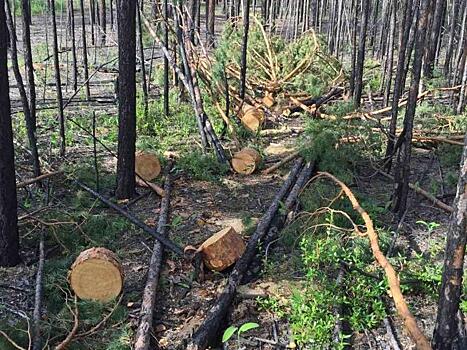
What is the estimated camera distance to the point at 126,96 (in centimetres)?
752

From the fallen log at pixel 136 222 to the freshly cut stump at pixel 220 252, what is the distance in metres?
0.40

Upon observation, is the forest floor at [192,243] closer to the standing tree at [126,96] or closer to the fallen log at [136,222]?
the fallen log at [136,222]

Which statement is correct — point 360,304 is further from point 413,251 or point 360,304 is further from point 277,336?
point 413,251

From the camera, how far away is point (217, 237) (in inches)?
222

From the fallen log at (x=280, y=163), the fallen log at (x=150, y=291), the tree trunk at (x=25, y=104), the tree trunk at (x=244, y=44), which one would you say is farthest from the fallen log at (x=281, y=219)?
the tree trunk at (x=244, y=44)

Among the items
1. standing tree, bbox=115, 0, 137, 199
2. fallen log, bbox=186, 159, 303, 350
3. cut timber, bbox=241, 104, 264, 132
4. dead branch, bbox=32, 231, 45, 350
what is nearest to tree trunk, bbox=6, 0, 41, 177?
standing tree, bbox=115, 0, 137, 199

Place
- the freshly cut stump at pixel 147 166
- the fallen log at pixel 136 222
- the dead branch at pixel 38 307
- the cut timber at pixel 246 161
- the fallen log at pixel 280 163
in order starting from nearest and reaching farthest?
the dead branch at pixel 38 307 < the fallen log at pixel 136 222 < the freshly cut stump at pixel 147 166 < the cut timber at pixel 246 161 < the fallen log at pixel 280 163

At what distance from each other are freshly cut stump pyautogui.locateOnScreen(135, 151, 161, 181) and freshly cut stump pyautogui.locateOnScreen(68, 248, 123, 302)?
3.43 meters

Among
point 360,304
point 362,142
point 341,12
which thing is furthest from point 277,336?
point 341,12

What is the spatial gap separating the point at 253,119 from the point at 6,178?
649cm

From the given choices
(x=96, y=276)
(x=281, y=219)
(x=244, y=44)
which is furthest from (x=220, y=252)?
(x=244, y=44)

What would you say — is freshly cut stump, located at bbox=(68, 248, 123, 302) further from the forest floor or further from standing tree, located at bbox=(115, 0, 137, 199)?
standing tree, located at bbox=(115, 0, 137, 199)

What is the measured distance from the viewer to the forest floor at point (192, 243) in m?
4.67

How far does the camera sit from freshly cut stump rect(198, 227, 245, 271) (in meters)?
5.55
